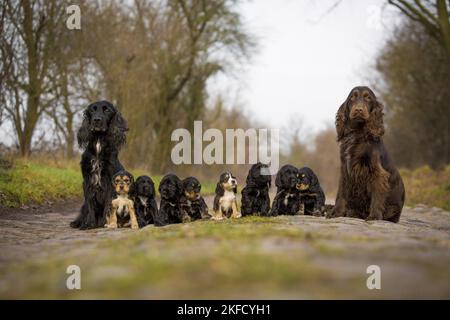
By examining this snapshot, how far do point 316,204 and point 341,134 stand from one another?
1.75 meters

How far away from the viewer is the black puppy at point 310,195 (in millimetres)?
8895

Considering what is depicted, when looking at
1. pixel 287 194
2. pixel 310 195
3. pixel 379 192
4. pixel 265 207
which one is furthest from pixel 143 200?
pixel 379 192

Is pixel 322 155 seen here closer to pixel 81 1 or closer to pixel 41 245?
pixel 81 1

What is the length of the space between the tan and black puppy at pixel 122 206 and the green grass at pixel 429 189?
8786 millimetres

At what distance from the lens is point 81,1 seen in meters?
19.4

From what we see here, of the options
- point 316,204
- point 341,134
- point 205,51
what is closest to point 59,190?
point 316,204

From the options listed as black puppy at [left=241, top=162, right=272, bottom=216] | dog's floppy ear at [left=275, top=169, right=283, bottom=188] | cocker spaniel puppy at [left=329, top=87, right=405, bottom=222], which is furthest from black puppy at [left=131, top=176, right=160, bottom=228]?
cocker spaniel puppy at [left=329, top=87, right=405, bottom=222]

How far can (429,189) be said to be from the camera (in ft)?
60.9

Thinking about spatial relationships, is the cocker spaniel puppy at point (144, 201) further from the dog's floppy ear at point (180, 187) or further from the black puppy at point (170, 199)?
the dog's floppy ear at point (180, 187)

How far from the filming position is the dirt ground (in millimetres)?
2922

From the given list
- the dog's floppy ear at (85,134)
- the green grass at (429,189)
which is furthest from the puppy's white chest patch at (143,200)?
the green grass at (429,189)

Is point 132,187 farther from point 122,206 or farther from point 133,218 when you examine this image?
point 133,218

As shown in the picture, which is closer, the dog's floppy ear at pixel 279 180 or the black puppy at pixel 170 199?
the black puppy at pixel 170 199

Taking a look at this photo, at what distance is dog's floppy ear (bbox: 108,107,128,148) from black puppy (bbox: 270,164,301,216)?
2.62m
